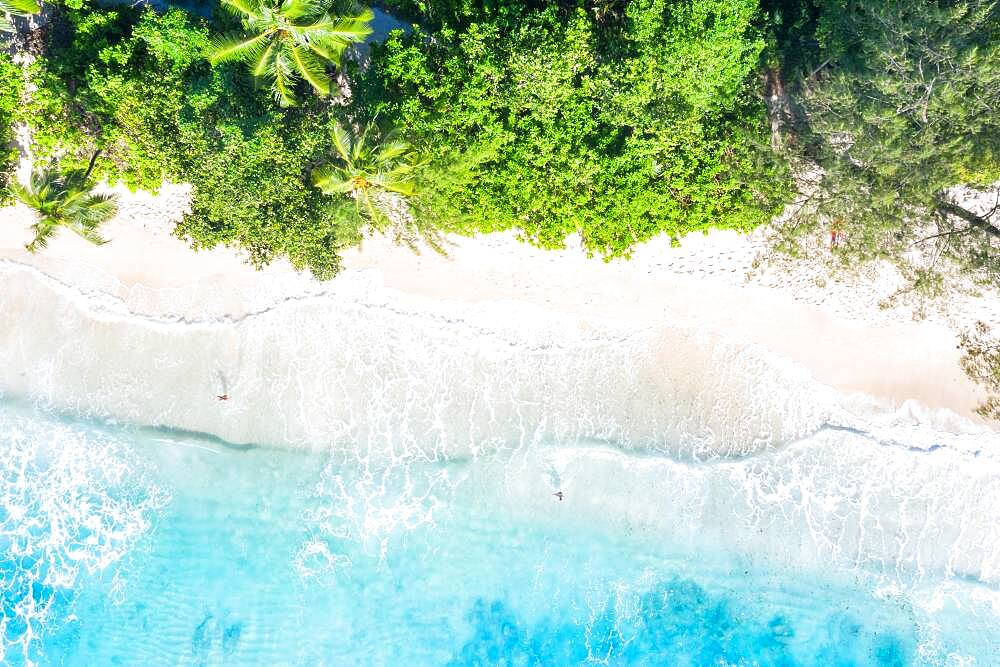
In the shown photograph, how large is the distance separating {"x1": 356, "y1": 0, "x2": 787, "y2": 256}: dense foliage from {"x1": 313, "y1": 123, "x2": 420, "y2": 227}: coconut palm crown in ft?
1.83

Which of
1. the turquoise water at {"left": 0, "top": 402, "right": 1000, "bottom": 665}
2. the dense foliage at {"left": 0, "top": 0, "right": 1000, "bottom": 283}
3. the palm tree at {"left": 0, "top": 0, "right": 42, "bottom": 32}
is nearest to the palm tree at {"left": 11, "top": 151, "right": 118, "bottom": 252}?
the dense foliage at {"left": 0, "top": 0, "right": 1000, "bottom": 283}

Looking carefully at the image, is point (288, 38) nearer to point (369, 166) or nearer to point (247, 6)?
point (247, 6)

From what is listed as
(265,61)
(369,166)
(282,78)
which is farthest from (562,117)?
(265,61)

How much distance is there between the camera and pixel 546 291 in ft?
52.7

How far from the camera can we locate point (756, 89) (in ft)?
45.5

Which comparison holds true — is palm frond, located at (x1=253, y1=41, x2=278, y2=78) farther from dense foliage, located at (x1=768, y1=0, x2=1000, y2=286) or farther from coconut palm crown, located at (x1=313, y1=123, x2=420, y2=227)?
dense foliage, located at (x1=768, y1=0, x2=1000, y2=286)

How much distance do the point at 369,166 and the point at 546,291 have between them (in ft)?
19.6

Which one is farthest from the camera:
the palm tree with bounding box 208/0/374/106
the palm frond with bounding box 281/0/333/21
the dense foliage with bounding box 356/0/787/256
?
the dense foliage with bounding box 356/0/787/256

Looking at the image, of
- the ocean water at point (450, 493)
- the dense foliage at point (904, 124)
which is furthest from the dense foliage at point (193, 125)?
the dense foliage at point (904, 124)

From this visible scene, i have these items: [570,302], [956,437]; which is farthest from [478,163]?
[956,437]

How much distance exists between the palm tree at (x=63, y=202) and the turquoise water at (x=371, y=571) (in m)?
5.74

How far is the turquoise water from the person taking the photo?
658 inches

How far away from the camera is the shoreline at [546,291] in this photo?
1602 centimetres

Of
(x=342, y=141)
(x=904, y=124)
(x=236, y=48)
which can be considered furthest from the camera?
(x=342, y=141)
